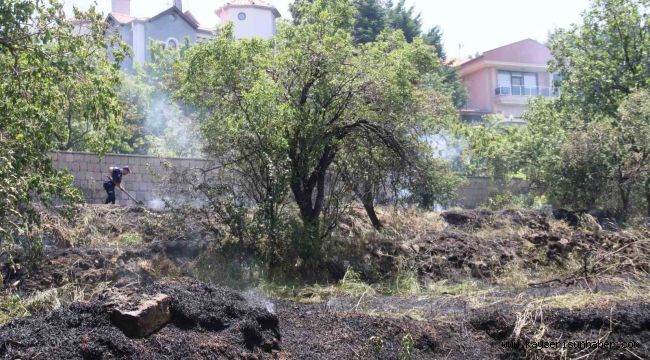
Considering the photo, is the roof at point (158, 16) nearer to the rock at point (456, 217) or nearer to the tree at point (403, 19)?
the tree at point (403, 19)

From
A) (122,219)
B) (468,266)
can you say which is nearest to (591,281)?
(468,266)

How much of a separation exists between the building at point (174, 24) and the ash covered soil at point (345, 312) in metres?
27.5

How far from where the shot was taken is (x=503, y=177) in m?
24.0

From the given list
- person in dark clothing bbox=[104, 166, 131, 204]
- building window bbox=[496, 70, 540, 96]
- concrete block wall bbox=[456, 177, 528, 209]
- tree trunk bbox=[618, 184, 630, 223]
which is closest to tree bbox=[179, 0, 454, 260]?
person in dark clothing bbox=[104, 166, 131, 204]

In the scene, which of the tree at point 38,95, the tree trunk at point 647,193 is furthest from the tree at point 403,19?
the tree at point 38,95

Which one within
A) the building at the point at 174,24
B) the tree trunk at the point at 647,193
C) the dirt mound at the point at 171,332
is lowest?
the dirt mound at the point at 171,332

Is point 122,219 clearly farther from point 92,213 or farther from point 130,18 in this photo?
point 130,18

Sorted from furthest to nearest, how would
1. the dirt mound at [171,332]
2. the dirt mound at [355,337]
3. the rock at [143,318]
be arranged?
the dirt mound at [355,337]
the rock at [143,318]
the dirt mound at [171,332]

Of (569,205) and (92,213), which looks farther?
(569,205)

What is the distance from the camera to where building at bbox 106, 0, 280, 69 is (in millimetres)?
41156

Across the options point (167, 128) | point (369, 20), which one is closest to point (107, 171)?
point (167, 128)

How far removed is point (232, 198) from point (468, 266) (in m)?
4.80

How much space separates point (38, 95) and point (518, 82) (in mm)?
39535

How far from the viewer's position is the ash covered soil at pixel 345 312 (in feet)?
20.1
